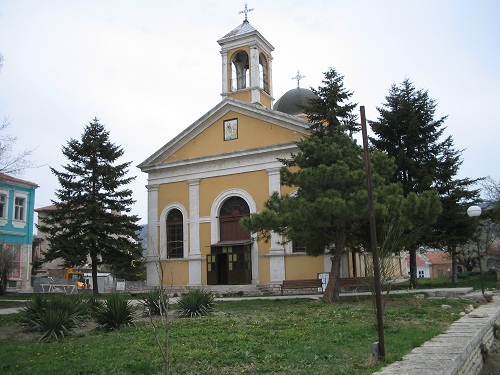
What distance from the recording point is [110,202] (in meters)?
28.8

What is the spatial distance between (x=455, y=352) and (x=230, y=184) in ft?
75.0

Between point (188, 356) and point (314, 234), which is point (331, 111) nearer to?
point (314, 234)

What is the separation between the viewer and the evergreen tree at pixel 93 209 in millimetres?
27734

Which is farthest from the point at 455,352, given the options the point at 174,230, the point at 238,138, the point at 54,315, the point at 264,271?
the point at 174,230

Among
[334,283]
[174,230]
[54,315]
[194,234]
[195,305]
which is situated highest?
[174,230]

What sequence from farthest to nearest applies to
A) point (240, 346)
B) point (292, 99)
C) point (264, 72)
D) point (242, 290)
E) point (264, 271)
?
point (292, 99)
point (264, 72)
point (264, 271)
point (242, 290)
point (240, 346)

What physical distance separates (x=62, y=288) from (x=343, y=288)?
47.5 ft

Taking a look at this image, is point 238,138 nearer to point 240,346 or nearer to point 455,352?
point 240,346

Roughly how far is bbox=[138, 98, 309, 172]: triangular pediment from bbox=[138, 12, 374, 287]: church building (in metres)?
0.06

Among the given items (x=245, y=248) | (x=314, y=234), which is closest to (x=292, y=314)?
(x=314, y=234)

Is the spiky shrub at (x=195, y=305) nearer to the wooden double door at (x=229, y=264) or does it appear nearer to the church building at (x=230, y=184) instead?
the church building at (x=230, y=184)

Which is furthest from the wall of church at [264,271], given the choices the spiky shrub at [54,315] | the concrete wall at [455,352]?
the concrete wall at [455,352]

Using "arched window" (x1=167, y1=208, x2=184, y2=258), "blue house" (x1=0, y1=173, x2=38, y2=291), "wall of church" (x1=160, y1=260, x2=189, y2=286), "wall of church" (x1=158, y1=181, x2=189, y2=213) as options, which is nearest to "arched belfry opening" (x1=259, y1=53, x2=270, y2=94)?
"wall of church" (x1=158, y1=181, x2=189, y2=213)

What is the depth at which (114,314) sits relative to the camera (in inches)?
474
